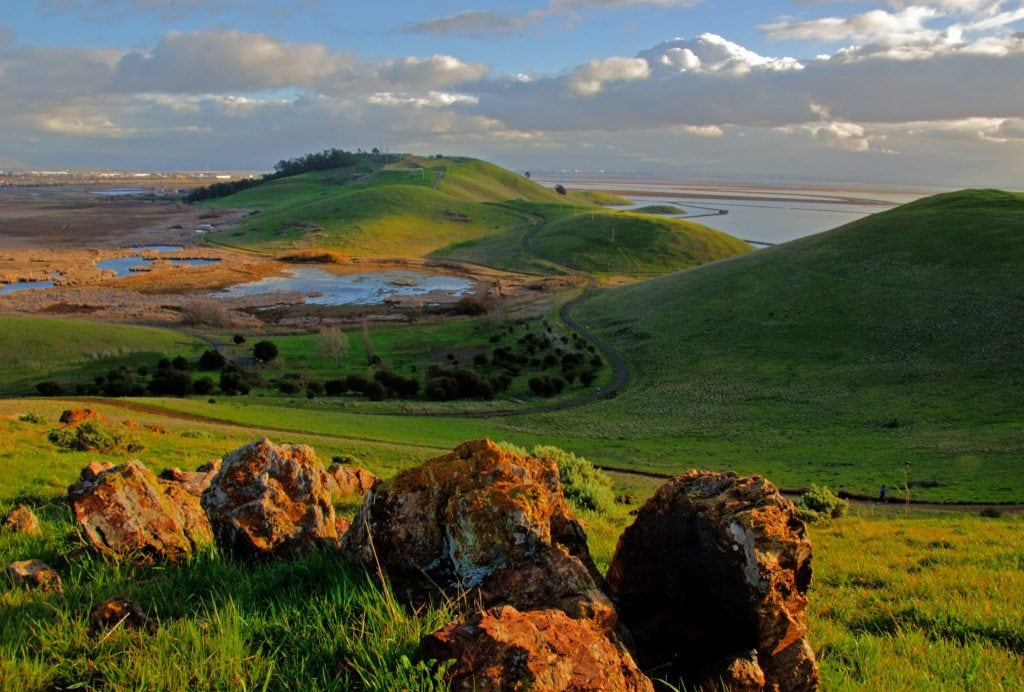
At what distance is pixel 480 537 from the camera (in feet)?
17.9

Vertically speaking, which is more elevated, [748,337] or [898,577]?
[898,577]

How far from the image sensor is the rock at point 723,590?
16.9 ft

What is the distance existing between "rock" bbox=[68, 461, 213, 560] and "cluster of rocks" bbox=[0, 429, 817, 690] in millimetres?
14

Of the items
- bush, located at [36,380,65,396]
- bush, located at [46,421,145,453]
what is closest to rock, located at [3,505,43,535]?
bush, located at [46,421,145,453]

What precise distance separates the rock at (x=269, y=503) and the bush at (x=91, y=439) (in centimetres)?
1812

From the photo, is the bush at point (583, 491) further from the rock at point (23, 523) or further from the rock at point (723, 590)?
the rock at point (23, 523)

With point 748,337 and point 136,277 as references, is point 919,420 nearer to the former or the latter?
point 748,337

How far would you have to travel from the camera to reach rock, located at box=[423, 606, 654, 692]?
12.7 feet

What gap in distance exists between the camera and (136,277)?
11844 cm

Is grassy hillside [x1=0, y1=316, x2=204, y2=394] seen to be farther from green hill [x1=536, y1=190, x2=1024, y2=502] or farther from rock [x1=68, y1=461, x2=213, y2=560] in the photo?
rock [x1=68, y1=461, x2=213, y2=560]

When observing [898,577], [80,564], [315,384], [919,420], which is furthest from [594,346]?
[80,564]

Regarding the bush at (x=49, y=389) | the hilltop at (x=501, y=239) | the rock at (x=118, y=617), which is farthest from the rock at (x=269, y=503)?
the hilltop at (x=501, y=239)

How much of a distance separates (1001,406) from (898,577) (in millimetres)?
43621

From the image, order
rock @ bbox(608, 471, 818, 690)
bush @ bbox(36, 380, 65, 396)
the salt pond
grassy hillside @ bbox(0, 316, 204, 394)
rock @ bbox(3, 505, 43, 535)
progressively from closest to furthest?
rock @ bbox(608, 471, 818, 690)
rock @ bbox(3, 505, 43, 535)
bush @ bbox(36, 380, 65, 396)
grassy hillside @ bbox(0, 316, 204, 394)
the salt pond
